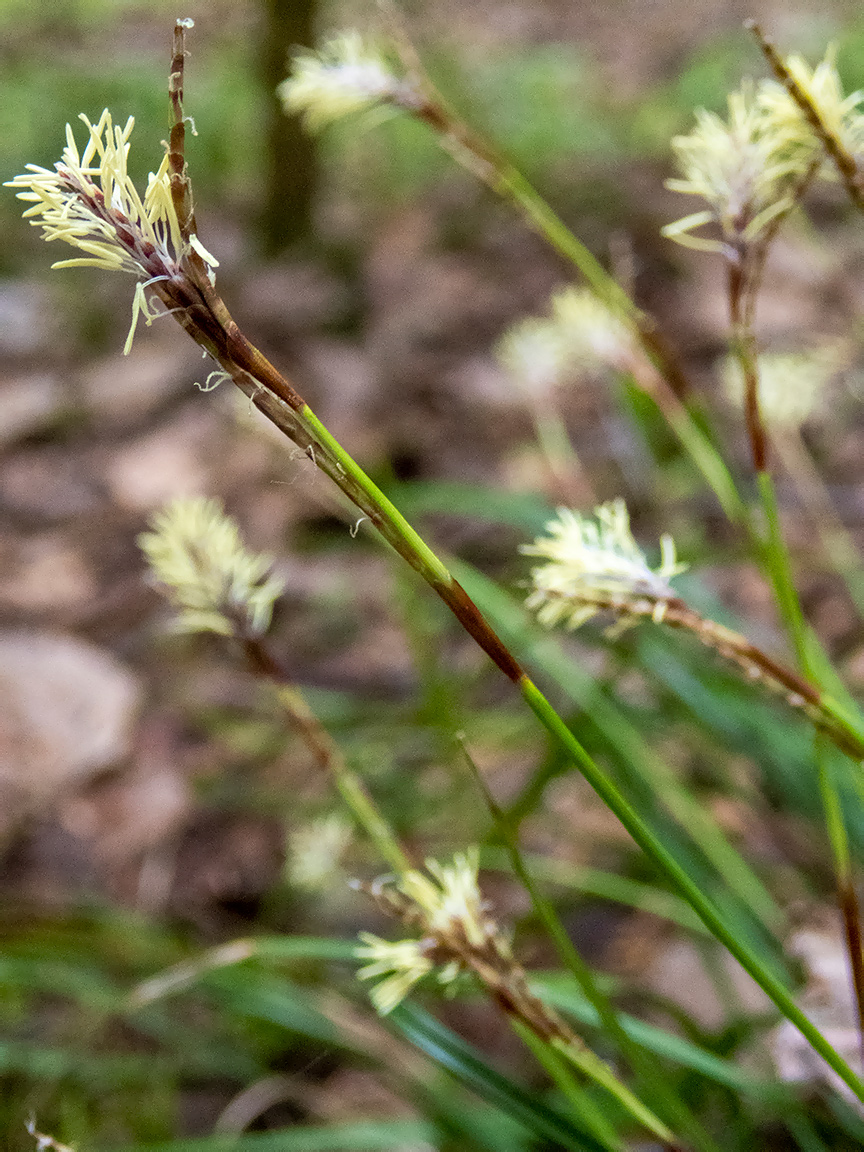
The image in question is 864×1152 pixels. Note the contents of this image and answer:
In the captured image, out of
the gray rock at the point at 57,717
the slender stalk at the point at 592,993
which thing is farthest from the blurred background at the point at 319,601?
the slender stalk at the point at 592,993

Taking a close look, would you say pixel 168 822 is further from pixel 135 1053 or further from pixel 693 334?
pixel 693 334

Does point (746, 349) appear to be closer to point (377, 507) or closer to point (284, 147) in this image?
point (377, 507)

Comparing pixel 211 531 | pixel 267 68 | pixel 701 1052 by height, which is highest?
pixel 267 68

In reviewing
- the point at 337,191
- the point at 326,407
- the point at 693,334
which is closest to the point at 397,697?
the point at 326,407

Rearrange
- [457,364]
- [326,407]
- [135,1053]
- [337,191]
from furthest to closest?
[337,191] < [457,364] < [326,407] < [135,1053]

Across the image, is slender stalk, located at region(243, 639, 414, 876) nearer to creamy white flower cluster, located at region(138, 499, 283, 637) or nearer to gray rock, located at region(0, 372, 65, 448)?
creamy white flower cluster, located at region(138, 499, 283, 637)

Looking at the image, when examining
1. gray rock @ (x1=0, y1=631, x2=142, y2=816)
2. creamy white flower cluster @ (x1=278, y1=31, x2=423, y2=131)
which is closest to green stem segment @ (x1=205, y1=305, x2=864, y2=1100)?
creamy white flower cluster @ (x1=278, y1=31, x2=423, y2=131)

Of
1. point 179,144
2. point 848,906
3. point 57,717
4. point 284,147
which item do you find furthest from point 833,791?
point 284,147
